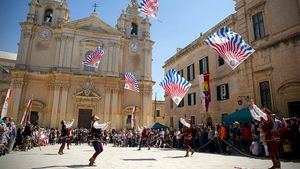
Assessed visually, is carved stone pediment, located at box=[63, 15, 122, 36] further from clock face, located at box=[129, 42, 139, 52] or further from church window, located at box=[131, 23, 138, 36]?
church window, located at box=[131, 23, 138, 36]

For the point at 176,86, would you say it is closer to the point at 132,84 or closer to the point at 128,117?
the point at 132,84

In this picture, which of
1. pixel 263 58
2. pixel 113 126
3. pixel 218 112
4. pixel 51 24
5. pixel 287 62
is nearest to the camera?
pixel 287 62

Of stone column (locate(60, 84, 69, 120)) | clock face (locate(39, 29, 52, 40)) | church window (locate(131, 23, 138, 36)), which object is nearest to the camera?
stone column (locate(60, 84, 69, 120))

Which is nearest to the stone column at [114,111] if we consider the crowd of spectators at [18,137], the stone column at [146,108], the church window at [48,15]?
the stone column at [146,108]

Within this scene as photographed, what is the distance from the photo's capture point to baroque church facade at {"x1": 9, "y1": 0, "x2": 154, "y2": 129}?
27.6 metres

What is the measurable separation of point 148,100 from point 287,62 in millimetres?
20422

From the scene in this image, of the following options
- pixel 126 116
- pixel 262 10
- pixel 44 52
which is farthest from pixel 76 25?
pixel 262 10

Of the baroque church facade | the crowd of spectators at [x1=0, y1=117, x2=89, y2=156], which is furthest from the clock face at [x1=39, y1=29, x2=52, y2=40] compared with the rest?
the crowd of spectators at [x1=0, y1=117, x2=89, y2=156]

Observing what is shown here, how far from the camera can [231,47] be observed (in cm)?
1081

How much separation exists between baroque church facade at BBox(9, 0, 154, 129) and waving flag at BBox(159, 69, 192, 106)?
16367mm

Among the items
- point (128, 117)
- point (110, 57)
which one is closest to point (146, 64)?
point (110, 57)

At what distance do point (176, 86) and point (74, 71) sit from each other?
63.2 feet

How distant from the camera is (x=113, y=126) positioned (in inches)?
1132

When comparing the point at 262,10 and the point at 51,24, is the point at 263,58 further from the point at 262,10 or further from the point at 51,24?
the point at 51,24
